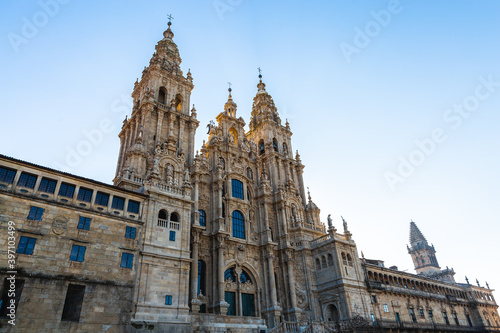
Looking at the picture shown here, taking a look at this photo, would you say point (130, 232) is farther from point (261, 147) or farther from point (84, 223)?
point (261, 147)

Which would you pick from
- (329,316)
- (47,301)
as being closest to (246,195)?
(329,316)

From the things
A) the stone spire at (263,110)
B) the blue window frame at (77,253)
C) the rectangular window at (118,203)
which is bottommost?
Result: the blue window frame at (77,253)

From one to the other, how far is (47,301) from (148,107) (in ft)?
79.8

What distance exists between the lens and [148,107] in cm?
4050

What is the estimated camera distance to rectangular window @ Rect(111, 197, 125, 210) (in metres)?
27.4

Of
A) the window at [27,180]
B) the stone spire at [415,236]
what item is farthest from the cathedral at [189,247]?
the stone spire at [415,236]

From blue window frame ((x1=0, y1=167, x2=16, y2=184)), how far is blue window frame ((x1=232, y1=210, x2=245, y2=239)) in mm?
24550

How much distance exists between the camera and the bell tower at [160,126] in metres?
36.3

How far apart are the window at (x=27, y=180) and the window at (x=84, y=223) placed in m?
3.94

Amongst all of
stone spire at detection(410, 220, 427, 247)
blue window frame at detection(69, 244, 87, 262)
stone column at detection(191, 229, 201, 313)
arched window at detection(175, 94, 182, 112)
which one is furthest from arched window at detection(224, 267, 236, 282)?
stone spire at detection(410, 220, 427, 247)

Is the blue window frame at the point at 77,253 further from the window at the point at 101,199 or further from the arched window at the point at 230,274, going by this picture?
the arched window at the point at 230,274

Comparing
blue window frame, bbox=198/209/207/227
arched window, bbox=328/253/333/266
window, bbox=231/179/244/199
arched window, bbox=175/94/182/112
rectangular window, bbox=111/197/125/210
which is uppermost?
arched window, bbox=175/94/182/112

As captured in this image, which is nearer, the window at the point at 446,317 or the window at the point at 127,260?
the window at the point at 127,260

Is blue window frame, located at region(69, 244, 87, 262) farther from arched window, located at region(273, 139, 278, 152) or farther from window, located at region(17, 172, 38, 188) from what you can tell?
arched window, located at region(273, 139, 278, 152)
